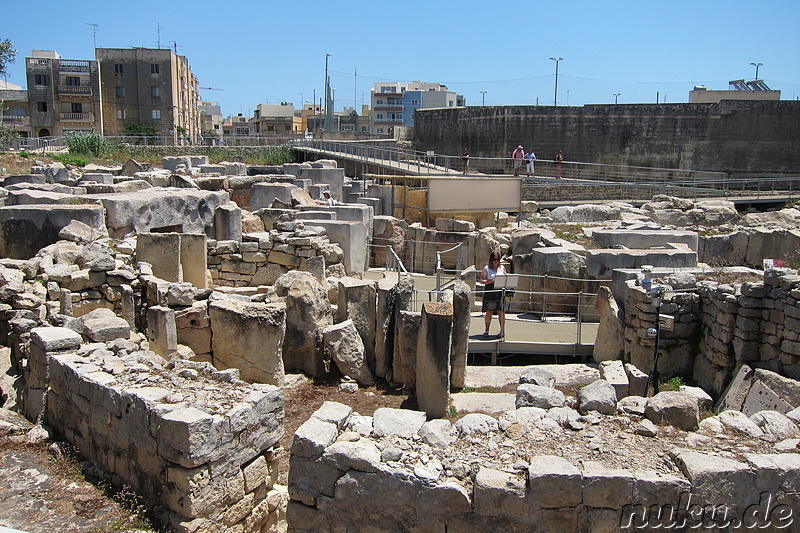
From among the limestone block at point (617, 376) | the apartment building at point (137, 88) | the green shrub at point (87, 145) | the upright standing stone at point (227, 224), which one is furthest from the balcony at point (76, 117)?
the limestone block at point (617, 376)

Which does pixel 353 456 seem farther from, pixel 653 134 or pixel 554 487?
pixel 653 134

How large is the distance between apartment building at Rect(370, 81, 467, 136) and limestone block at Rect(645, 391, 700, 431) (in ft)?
226

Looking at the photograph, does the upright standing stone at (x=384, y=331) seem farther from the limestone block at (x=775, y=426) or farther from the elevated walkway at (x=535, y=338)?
the limestone block at (x=775, y=426)

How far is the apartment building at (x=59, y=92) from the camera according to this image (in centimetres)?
5553

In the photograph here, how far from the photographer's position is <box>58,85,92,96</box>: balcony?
5547 cm

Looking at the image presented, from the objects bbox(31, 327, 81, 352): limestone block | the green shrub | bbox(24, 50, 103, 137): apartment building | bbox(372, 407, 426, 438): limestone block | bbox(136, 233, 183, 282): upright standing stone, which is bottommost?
bbox(372, 407, 426, 438): limestone block

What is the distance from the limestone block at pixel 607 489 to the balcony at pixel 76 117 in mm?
59667

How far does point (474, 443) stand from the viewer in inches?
184

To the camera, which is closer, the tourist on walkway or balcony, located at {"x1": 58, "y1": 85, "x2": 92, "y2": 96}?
the tourist on walkway

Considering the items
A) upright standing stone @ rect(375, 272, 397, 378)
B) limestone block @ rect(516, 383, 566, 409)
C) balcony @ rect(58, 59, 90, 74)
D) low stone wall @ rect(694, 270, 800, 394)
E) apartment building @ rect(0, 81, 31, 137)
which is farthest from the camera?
balcony @ rect(58, 59, 90, 74)

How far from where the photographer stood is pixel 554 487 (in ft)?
14.0

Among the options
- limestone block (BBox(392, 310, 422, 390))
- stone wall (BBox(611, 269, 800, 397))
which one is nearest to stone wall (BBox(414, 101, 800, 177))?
stone wall (BBox(611, 269, 800, 397))

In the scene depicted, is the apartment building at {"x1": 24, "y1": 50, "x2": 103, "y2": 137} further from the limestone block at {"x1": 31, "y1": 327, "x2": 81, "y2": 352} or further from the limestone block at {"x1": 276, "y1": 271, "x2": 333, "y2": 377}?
the limestone block at {"x1": 31, "y1": 327, "x2": 81, "y2": 352}

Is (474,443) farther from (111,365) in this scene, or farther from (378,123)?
(378,123)
